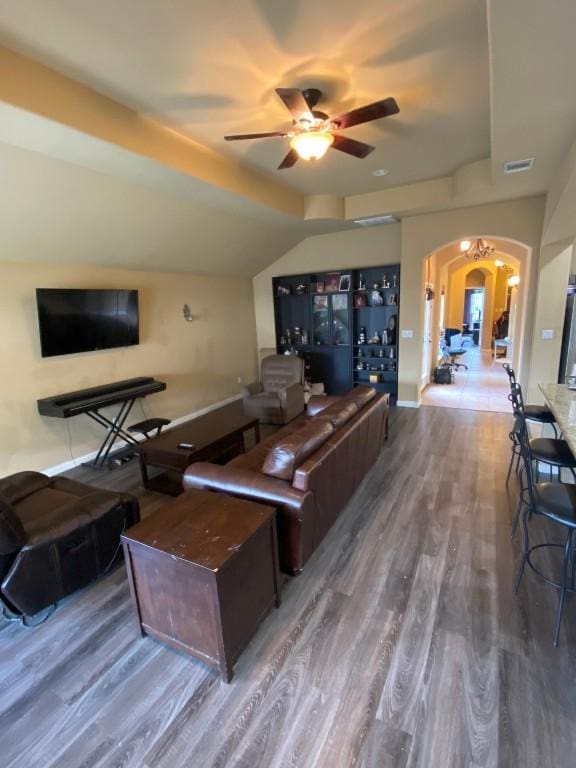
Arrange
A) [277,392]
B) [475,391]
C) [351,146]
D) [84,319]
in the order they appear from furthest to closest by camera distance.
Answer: [475,391] < [277,392] < [84,319] < [351,146]

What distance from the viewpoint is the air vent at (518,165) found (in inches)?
131

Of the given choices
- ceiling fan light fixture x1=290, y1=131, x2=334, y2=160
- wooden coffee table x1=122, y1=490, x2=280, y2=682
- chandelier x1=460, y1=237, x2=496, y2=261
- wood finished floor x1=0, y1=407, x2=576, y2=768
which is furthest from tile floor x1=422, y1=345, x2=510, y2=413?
wooden coffee table x1=122, y1=490, x2=280, y2=682

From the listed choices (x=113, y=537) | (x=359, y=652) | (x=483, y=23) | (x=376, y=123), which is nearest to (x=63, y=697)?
(x=113, y=537)

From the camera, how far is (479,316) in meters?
14.4

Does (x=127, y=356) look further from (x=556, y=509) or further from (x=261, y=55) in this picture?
(x=556, y=509)

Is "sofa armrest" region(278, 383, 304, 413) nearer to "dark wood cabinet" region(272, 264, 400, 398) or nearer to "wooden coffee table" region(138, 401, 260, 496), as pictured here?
"wooden coffee table" region(138, 401, 260, 496)

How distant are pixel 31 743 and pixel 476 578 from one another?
2374 mm

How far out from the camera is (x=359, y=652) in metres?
1.84

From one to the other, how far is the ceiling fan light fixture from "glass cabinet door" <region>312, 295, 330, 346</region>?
13.2ft

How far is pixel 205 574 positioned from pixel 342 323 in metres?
5.70

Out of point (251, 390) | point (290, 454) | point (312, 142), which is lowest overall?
point (251, 390)

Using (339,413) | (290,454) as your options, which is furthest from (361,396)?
(290,454)

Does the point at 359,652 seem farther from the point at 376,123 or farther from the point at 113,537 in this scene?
the point at 376,123

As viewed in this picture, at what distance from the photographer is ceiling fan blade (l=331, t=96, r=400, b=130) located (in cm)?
225
